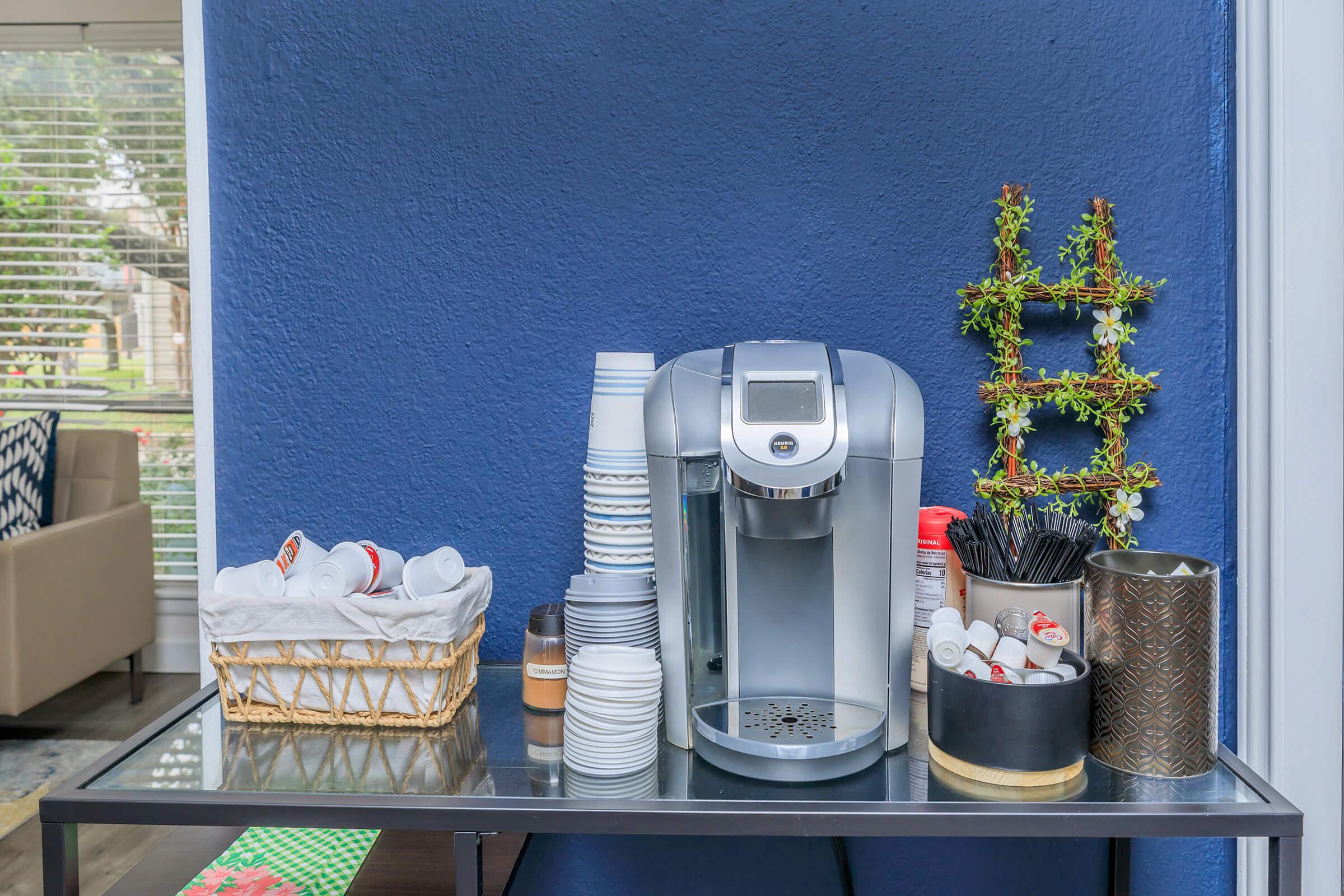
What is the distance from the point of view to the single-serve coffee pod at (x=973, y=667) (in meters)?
0.94

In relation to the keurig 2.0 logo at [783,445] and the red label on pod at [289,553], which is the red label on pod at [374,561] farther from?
the keurig 2.0 logo at [783,445]

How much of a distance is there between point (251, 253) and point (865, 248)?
2.91ft

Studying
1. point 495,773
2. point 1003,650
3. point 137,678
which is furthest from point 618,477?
point 137,678

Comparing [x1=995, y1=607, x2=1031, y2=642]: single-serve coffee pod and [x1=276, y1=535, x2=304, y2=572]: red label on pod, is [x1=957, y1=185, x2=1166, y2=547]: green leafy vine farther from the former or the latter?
[x1=276, y1=535, x2=304, y2=572]: red label on pod

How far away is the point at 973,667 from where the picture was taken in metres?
0.95

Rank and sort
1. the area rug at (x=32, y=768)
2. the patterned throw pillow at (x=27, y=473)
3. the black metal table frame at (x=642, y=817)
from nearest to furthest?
1. the black metal table frame at (x=642, y=817)
2. the area rug at (x=32, y=768)
3. the patterned throw pillow at (x=27, y=473)

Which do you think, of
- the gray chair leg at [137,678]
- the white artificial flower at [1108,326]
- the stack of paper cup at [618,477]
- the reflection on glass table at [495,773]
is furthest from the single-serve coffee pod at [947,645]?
the gray chair leg at [137,678]

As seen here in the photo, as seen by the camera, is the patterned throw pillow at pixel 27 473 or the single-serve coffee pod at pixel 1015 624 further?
the patterned throw pillow at pixel 27 473

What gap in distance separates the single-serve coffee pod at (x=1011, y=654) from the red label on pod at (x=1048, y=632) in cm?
2

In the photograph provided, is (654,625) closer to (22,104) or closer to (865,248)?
(865,248)

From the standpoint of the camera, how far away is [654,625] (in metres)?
1.11

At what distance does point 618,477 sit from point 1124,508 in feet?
2.25

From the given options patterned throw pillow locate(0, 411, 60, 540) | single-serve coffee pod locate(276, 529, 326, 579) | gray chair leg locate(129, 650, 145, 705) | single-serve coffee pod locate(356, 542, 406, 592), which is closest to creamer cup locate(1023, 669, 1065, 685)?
single-serve coffee pod locate(356, 542, 406, 592)

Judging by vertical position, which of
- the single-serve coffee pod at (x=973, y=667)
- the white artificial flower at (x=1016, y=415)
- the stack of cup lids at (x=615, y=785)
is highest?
the white artificial flower at (x=1016, y=415)
